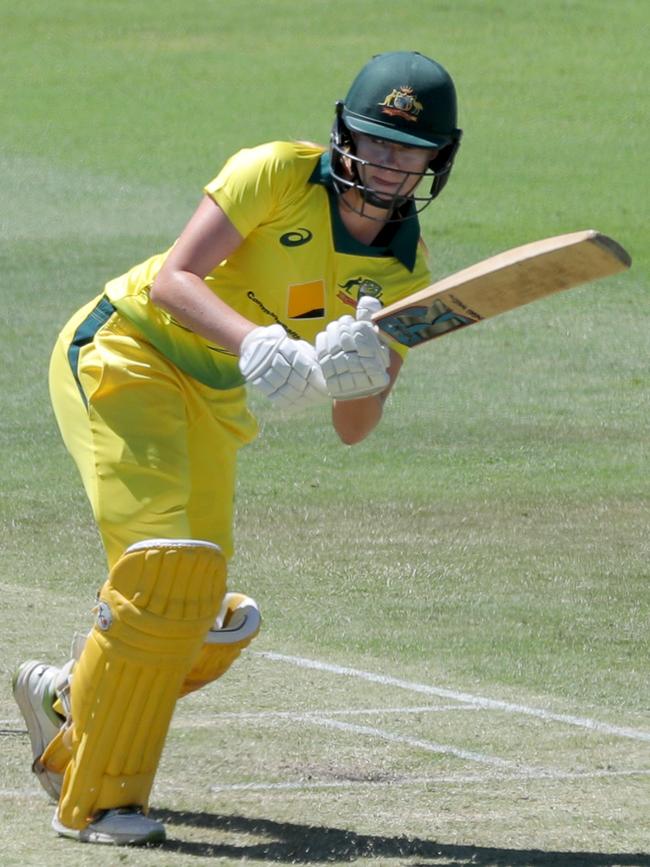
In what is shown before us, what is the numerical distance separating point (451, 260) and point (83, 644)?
12311 mm

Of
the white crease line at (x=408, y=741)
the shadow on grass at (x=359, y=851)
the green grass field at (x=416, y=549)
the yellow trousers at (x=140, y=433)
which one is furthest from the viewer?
the white crease line at (x=408, y=741)

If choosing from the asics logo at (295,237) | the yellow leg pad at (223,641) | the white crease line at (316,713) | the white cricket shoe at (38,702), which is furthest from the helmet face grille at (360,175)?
the white crease line at (316,713)

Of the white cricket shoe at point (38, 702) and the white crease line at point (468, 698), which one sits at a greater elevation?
the white cricket shoe at point (38, 702)

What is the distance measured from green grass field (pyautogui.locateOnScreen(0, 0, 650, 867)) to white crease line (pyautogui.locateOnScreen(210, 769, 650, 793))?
0.04 feet

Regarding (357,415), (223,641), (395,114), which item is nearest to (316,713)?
(223,641)

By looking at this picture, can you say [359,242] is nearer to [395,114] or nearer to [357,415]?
[395,114]

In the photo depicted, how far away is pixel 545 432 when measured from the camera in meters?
11.2

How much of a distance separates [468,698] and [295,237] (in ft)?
6.44

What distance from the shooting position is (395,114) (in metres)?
4.78

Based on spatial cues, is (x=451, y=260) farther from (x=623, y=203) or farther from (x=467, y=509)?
(x=467, y=509)

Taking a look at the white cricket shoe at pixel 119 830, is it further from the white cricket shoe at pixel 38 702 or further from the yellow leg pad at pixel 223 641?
the yellow leg pad at pixel 223 641

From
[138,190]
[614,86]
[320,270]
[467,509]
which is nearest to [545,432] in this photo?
[467,509]

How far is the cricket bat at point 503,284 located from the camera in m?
4.38

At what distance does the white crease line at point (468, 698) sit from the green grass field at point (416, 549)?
0.05ft
